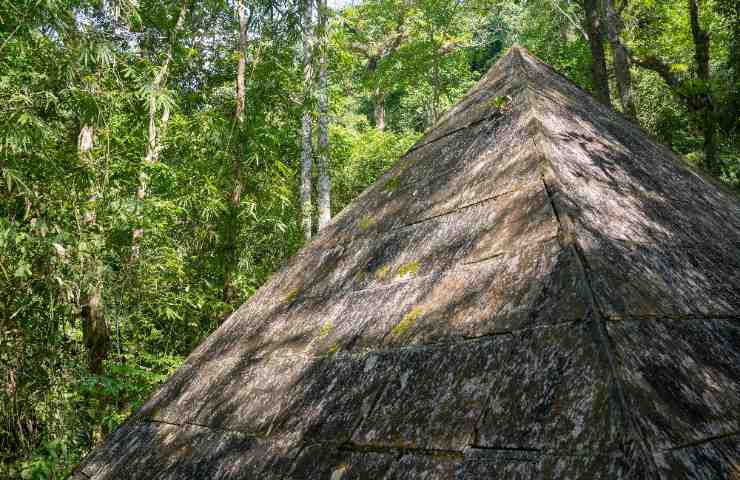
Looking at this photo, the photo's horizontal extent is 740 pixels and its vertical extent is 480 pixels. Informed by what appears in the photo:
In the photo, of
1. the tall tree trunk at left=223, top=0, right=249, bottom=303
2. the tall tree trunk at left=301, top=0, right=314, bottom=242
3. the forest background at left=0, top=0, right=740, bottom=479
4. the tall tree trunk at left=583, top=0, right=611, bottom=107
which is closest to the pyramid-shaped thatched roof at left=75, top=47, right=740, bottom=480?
the forest background at left=0, top=0, right=740, bottom=479

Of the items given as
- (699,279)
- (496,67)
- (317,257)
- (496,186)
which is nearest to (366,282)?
(496,186)

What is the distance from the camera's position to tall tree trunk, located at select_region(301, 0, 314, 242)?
1061 centimetres

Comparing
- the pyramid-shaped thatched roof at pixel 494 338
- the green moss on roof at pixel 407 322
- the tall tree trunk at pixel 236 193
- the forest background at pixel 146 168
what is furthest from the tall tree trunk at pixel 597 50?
the green moss on roof at pixel 407 322

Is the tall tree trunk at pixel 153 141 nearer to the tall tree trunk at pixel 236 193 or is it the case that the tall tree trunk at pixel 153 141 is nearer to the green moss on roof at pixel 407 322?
the tall tree trunk at pixel 236 193

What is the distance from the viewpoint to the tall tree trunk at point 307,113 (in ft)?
34.8

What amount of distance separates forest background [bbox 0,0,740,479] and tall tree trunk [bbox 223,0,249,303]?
33mm

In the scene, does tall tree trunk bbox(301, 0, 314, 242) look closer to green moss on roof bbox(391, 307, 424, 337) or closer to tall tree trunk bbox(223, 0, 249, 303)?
tall tree trunk bbox(223, 0, 249, 303)

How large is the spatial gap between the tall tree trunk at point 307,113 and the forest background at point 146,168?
54 mm

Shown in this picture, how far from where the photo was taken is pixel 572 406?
1300 millimetres

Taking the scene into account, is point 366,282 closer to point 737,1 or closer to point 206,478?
point 206,478

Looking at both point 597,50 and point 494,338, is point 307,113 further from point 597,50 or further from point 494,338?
point 494,338

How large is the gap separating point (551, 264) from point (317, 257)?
82.0 inches

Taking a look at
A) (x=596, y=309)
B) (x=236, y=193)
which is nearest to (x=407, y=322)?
(x=596, y=309)

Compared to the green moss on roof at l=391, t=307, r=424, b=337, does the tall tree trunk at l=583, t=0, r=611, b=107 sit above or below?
above
